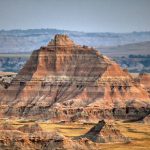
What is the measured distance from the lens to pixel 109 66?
199m

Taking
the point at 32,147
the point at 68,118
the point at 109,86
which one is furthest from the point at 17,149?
the point at 109,86

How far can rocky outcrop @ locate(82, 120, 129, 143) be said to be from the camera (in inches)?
5310

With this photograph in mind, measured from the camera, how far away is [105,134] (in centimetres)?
13562

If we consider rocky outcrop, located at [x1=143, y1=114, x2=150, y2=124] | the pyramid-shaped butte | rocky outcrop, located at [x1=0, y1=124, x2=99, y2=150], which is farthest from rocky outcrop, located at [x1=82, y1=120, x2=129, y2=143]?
the pyramid-shaped butte

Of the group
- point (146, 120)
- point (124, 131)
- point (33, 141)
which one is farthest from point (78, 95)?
point (33, 141)

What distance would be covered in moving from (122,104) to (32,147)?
92.3 m

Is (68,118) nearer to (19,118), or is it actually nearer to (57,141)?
(19,118)

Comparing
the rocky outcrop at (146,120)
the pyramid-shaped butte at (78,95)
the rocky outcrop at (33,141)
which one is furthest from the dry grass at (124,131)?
the rocky outcrop at (33,141)

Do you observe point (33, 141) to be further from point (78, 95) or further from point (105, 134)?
point (78, 95)

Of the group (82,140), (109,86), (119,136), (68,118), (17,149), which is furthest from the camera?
(109,86)

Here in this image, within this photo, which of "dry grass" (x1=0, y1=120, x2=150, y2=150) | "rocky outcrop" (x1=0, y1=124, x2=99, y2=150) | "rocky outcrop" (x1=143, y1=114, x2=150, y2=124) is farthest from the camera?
"rocky outcrop" (x1=143, y1=114, x2=150, y2=124)

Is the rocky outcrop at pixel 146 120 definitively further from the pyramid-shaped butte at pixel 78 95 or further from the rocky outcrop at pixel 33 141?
the rocky outcrop at pixel 33 141

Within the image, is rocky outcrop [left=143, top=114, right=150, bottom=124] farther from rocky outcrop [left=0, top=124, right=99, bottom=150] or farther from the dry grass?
rocky outcrop [left=0, top=124, right=99, bottom=150]

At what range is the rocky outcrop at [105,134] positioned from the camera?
135 metres
